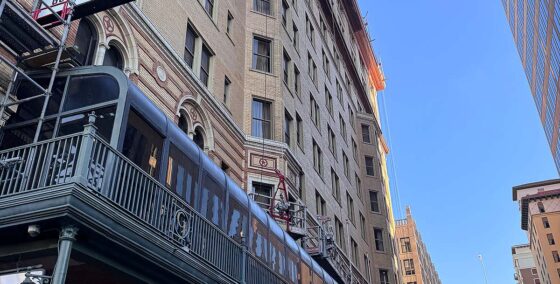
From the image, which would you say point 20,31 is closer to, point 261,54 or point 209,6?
point 209,6

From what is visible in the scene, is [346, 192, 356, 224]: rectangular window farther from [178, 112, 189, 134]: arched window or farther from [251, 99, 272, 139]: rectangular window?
[178, 112, 189, 134]: arched window

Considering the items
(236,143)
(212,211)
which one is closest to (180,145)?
(212,211)

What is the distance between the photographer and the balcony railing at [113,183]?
820cm

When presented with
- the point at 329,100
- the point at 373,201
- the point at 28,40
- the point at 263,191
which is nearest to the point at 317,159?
the point at 329,100

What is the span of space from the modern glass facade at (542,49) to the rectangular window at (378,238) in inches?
853

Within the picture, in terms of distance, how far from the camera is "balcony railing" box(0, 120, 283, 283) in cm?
820

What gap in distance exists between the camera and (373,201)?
4644 cm

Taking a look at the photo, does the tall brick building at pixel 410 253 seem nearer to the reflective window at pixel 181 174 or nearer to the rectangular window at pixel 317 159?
the rectangular window at pixel 317 159

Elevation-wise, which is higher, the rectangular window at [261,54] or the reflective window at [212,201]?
the rectangular window at [261,54]

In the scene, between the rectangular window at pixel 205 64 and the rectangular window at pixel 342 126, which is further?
the rectangular window at pixel 342 126

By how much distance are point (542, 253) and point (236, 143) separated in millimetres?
106363

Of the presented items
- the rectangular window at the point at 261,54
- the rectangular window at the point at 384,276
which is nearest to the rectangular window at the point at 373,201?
the rectangular window at the point at 384,276

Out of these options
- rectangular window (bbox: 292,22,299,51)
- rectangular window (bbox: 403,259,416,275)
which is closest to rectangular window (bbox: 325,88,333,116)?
rectangular window (bbox: 292,22,299,51)

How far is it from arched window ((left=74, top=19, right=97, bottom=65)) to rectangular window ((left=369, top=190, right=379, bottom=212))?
111ft
